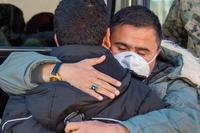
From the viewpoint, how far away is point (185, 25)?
9.29 feet

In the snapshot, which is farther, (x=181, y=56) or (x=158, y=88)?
(x=181, y=56)

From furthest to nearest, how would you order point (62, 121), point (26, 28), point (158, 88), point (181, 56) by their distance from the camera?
point (26, 28) < point (181, 56) < point (158, 88) < point (62, 121)

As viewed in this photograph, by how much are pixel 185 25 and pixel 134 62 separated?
88cm

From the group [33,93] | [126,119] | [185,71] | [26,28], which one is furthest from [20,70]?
[26,28]

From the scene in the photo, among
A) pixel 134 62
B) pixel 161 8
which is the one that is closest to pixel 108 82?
pixel 134 62

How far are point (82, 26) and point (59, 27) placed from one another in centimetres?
9

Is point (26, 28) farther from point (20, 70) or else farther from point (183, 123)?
point (183, 123)

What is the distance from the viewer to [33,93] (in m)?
1.79

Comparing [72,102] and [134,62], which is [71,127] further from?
[134,62]

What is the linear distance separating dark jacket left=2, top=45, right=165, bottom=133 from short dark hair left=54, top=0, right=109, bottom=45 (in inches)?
1.4

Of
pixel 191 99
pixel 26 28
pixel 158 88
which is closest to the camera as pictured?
pixel 191 99

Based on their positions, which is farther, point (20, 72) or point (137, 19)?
point (137, 19)

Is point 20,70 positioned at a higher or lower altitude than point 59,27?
lower

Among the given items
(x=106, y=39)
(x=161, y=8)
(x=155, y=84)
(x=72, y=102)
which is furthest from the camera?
(x=161, y=8)
